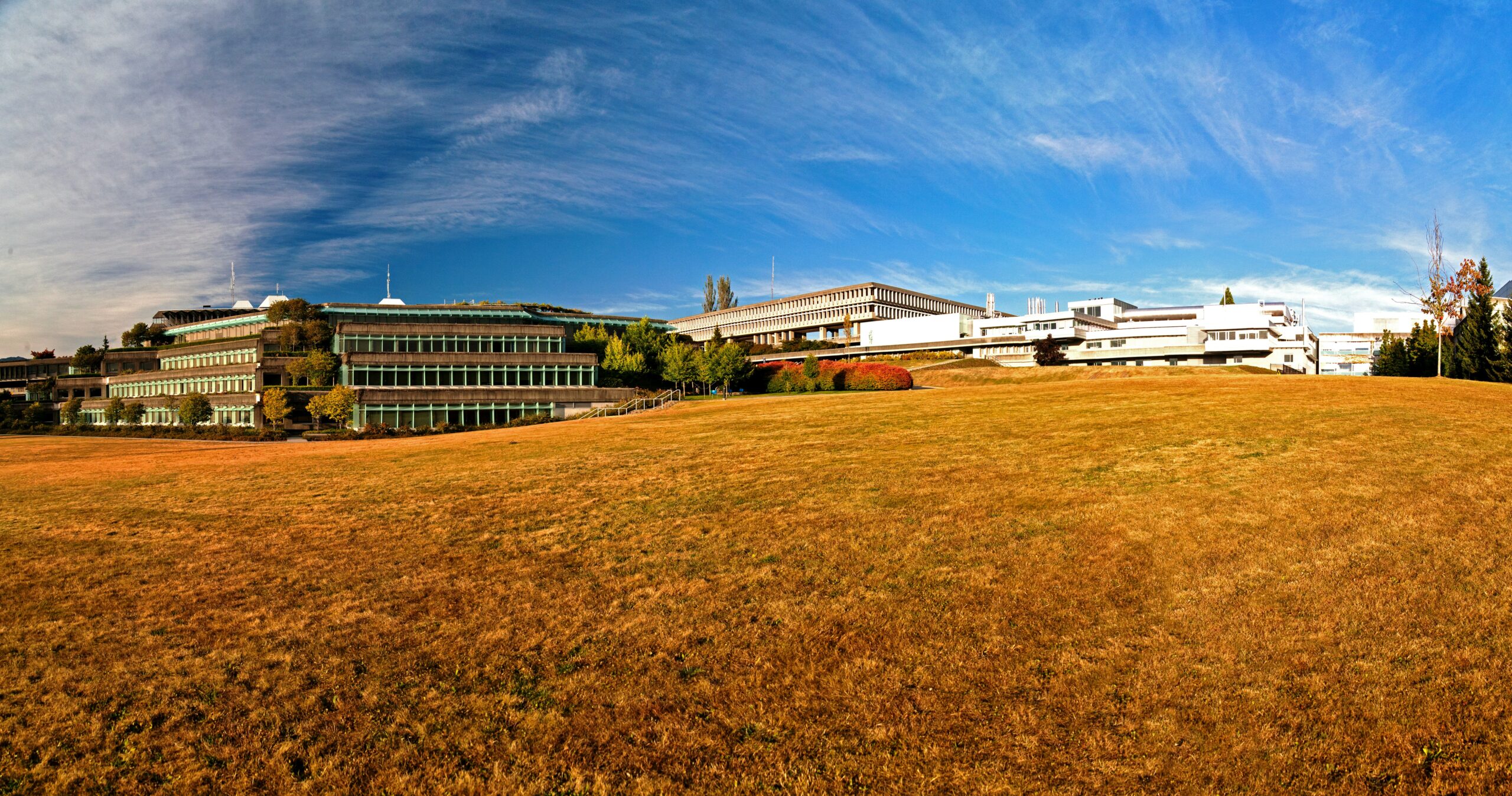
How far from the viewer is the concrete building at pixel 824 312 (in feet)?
478

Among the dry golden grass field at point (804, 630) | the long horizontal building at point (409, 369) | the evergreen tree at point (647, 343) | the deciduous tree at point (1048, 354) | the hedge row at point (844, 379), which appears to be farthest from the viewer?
the deciduous tree at point (1048, 354)

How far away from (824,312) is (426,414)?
98673 mm

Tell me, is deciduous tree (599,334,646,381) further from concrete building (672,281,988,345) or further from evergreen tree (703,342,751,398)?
concrete building (672,281,988,345)

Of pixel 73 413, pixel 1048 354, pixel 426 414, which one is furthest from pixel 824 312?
pixel 73 413

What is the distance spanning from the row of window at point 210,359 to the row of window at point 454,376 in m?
20.4

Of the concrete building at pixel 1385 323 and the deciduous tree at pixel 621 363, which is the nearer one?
the deciduous tree at pixel 621 363

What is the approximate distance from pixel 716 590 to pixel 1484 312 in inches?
3814

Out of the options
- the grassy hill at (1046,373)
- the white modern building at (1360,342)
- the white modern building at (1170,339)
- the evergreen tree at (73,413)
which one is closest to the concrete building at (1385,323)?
the white modern building at (1360,342)

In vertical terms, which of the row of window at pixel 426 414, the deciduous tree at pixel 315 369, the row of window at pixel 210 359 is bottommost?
the row of window at pixel 426 414

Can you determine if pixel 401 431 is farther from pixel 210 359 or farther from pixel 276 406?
pixel 210 359

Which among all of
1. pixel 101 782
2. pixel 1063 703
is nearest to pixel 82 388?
pixel 101 782

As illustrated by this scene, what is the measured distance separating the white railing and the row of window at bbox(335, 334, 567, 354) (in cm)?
1256

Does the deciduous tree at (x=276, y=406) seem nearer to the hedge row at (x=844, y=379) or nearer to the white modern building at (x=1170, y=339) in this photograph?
the hedge row at (x=844, y=379)

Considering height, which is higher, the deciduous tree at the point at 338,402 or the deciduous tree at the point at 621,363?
the deciduous tree at the point at 621,363
